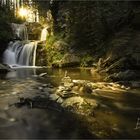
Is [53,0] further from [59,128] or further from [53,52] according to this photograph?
[59,128]

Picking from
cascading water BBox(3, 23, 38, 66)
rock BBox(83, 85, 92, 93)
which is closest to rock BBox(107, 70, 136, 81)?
rock BBox(83, 85, 92, 93)

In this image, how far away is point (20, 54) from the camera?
25703mm

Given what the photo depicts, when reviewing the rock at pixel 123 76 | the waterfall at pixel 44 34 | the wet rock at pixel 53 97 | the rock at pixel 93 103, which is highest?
the waterfall at pixel 44 34

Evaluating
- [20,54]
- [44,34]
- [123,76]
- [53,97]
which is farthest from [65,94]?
[44,34]

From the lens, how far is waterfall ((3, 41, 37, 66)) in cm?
2516

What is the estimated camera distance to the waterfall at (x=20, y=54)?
82.5 ft

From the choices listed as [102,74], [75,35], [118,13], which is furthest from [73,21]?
[102,74]

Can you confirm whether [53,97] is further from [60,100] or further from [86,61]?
[86,61]

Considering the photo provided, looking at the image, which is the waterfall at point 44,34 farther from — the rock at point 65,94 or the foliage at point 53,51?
the rock at point 65,94

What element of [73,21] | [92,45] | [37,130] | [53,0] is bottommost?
[37,130]

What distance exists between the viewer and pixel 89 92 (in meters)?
12.5

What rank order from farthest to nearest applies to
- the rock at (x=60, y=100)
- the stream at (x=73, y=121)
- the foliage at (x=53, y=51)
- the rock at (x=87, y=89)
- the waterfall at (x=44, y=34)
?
1. the waterfall at (x=44, y=34)
2. the foliage at (x=53, y=51)
3. the rock at (x=87, y=89)
4. the rock at (x=60, y=100)
5. the stream at (x=73, y=121)

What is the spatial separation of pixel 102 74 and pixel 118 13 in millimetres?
6551

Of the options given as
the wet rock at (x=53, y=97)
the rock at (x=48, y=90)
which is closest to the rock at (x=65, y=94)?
the wet rock at (x=53, y=97)
